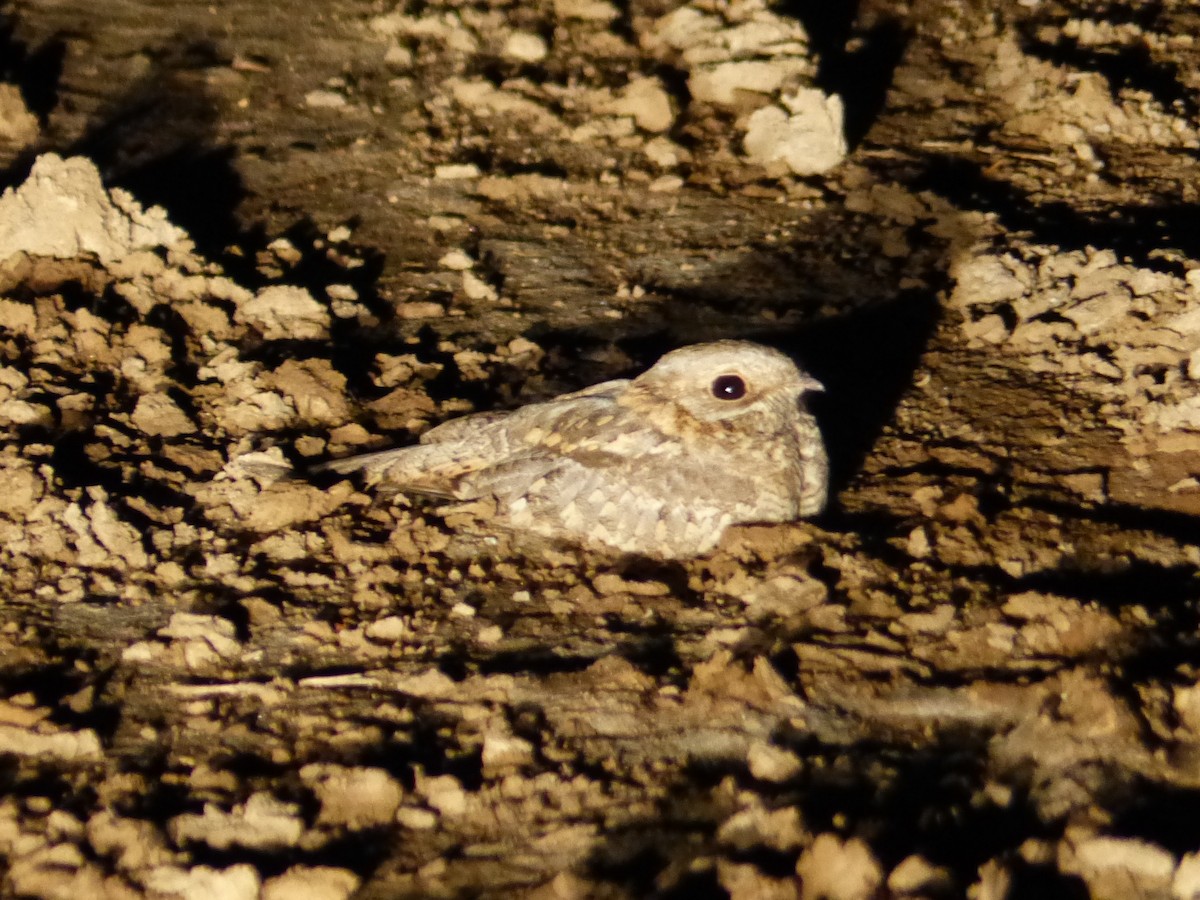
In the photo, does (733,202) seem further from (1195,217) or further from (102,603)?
(102,603)

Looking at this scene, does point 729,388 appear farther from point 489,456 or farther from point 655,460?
point 489,456

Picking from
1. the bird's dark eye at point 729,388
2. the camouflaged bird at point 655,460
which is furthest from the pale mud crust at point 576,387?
the bird's dark eye at point 729,388

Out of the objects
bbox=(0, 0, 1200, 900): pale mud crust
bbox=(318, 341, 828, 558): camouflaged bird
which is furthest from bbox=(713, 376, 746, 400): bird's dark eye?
bbox=(0, 0, 1200, 900): pale mud crust

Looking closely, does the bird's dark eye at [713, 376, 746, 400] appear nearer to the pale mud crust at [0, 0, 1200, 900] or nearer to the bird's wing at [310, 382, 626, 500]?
the bird's wing at [310, 382, 626, 500]

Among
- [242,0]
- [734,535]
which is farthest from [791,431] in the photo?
[242,0]

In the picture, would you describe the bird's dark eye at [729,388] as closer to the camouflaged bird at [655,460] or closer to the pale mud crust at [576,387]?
the camouflaged bird at [655,460]

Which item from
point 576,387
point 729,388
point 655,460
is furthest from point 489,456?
point 729,388
